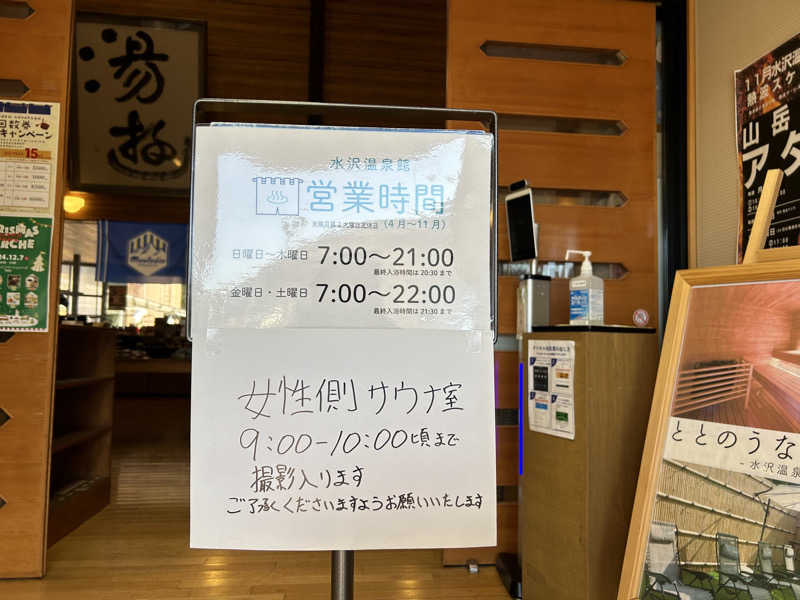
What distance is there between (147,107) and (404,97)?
7.78 feet

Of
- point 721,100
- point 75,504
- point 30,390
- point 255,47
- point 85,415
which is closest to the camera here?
point 721,100

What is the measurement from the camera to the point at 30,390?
2.25 m

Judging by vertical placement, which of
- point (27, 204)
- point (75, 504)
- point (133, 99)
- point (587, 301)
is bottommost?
point (75, 504)

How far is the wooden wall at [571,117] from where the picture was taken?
2.51 meters

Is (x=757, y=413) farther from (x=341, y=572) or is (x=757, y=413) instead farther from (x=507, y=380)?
(x=507, y=380)

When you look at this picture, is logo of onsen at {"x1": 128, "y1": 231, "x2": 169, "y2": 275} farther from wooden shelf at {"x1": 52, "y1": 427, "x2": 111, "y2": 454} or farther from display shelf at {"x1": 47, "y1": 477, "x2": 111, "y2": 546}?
display shelf at {"x1": 47, "y1": 477, "x2": 111, "y2": 546}

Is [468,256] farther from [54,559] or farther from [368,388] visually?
[54,559]

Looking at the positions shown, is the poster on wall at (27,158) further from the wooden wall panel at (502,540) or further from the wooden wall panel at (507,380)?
the wooden wall panel at (502,540)

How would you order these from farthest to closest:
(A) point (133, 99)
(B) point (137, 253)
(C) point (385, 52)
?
1. (B) point (137, 253)
2. (C) point (385, 52)
3. (A) point (133, 99)

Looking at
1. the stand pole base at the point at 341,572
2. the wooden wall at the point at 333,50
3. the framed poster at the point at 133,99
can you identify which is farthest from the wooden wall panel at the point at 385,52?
the stand pole base at the point at 341,572

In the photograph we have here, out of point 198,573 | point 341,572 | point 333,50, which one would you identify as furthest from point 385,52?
point 341,572

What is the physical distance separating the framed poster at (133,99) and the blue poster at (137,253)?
0.51 metres

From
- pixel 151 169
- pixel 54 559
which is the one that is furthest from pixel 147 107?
pixel 54 559

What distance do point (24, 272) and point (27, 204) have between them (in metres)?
0.26
